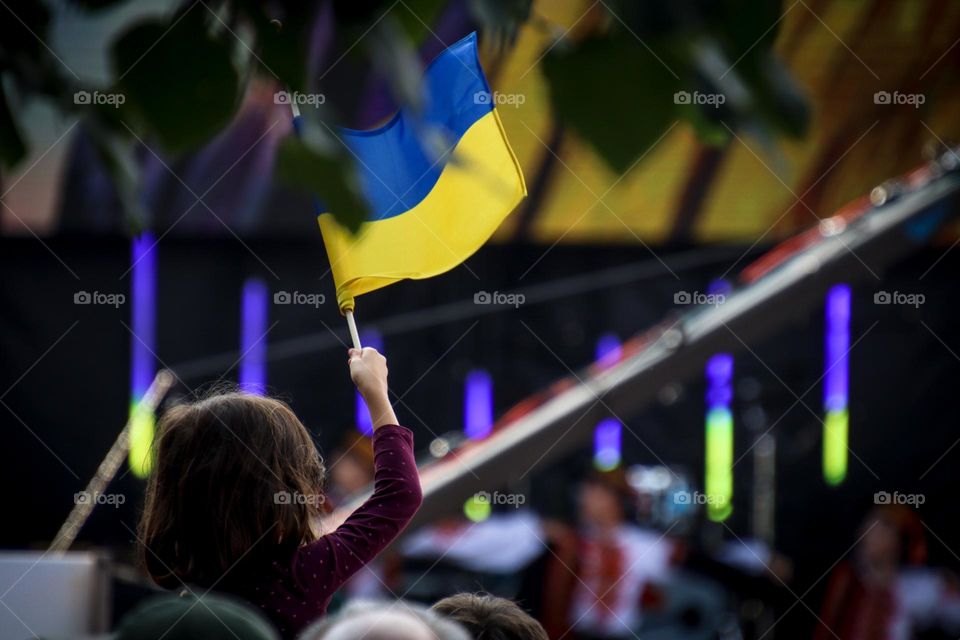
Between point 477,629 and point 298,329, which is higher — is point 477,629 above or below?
below

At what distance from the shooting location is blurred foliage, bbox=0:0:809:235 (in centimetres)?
72

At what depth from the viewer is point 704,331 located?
306 centimetres

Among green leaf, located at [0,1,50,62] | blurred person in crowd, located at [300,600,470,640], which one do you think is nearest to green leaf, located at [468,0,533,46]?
green leaf, located at [0,1,50,62]

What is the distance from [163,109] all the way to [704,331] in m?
2.37

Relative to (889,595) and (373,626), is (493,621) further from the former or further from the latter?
(889,595)

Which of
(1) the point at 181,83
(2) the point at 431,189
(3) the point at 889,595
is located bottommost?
(3) the point at 889,595

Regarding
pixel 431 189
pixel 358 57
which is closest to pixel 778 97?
pixel 358 57

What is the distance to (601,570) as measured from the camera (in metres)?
4.83

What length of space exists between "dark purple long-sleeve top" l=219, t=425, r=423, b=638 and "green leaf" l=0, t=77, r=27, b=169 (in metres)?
0.78

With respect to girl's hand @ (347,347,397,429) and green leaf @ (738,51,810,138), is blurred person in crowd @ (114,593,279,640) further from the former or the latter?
girl's hand @ (347,347,397,429)

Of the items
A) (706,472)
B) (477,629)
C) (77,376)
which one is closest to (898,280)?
(706,472)

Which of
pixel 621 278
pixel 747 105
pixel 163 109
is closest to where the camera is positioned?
pixel 747 105

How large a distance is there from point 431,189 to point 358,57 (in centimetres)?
113

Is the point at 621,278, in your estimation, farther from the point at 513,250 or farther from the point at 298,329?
the point at 298,329
